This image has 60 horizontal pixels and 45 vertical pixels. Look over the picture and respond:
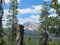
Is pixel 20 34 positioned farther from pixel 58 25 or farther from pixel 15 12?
pixel 15 12

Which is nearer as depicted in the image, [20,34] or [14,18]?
[20,34]

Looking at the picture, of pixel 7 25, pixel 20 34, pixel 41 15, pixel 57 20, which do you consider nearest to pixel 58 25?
pixel 57 20

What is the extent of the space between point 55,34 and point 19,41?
19622 millimetres

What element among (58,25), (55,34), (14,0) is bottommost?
(55,34)

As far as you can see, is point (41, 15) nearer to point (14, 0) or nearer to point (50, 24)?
point (14, 0)

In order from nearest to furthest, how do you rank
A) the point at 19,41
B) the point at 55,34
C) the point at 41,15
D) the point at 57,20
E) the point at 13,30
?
1. the point at 19,41
2. the point at 57,20
3. the point at 55,34
4. the point at 13,30
5. the point at 41,15

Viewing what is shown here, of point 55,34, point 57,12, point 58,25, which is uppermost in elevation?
point 57,12

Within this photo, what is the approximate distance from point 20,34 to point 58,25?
17741 mm

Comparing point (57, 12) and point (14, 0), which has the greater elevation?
point (14, 0)

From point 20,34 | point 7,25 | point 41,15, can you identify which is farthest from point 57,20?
point 41,15

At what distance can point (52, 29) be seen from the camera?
85.6 feet

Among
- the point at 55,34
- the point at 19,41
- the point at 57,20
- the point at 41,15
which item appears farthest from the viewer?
the point at 41,15

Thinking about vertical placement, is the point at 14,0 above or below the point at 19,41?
above

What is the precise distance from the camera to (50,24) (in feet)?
86.0
